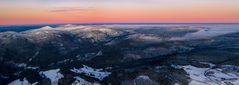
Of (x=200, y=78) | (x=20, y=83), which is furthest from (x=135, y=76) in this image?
(x=20, y=83)

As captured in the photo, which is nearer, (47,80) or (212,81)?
(212,81)

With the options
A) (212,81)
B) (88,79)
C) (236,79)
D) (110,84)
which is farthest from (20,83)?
(236,79)

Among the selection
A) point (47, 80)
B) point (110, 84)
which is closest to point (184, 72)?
point (110, 84)

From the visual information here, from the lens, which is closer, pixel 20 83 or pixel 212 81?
pixel 212 81

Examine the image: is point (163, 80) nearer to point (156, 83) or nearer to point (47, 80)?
point (156, 83)

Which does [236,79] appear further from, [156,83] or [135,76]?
[135,76]

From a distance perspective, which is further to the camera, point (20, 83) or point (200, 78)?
point (20, 83)

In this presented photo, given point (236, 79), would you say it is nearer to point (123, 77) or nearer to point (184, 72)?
point (184, 72)
